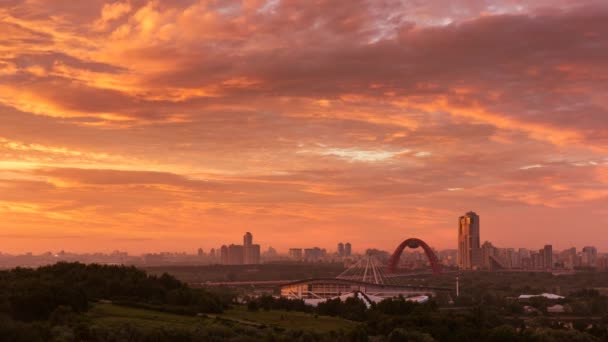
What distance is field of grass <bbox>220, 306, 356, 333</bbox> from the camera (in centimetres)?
6829

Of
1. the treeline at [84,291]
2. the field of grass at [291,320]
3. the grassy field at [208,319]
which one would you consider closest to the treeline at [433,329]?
the field of grass at [291,320]

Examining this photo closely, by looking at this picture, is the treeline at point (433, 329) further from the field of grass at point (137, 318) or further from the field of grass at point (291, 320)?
the field of grass at point (137, 318)

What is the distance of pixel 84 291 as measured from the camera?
68062mm

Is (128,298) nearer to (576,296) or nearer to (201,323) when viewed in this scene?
(201,323)

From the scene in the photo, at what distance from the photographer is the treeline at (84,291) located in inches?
2447

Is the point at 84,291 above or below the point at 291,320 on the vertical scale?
above

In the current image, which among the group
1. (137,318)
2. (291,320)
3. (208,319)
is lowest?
(291,320)

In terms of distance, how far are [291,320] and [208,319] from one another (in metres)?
9.62

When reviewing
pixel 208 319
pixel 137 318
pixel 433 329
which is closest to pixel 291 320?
pixel 208 319

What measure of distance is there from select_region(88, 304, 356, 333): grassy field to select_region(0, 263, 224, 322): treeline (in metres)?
1.84

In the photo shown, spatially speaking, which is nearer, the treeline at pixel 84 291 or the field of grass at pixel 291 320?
the treeline at pixel 84 291

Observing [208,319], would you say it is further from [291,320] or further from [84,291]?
[84,291]

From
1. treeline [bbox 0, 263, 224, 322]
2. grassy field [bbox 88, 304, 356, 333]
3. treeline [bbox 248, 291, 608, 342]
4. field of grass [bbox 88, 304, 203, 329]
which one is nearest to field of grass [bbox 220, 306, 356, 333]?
grassy field [bbox 88, 304, 356, 333]

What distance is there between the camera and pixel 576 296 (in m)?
143
